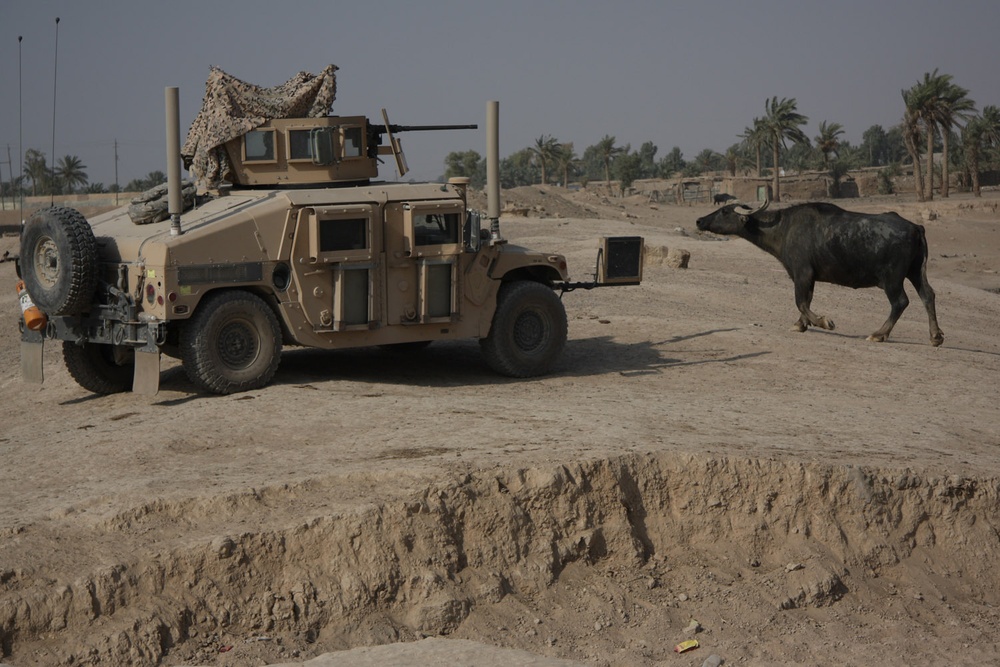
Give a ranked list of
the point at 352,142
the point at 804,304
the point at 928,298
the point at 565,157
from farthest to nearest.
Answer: the point at 565,157, the point at 804,304, the point at 928,298, the point at 352,142

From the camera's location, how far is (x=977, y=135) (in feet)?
185

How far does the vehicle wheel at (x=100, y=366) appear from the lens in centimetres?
1191

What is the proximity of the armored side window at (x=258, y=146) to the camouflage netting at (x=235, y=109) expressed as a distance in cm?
8

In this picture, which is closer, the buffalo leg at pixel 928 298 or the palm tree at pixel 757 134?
the buffalo leg at pixel 928 298

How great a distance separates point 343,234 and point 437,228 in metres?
1.06

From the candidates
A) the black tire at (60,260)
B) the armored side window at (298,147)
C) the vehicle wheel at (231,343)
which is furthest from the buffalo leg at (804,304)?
the black tire at (60,260)

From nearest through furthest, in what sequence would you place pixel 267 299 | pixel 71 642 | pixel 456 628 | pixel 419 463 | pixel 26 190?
1. pixel 71 642
2. pixel 456 628
3. pixel 419 463
4. pixel 267 299
5. pixel 26 190

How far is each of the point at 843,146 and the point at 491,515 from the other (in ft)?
347

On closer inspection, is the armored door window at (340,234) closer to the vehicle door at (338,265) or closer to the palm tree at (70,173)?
the vehicle door at (338,265)

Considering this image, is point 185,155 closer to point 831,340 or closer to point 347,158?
point 347,158

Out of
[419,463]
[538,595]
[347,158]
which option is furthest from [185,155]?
[538,595]

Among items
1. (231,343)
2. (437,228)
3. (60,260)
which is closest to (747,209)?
(437,228)

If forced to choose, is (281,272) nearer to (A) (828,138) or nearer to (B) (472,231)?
(B) (472,231)

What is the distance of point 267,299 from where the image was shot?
37.5 ft
